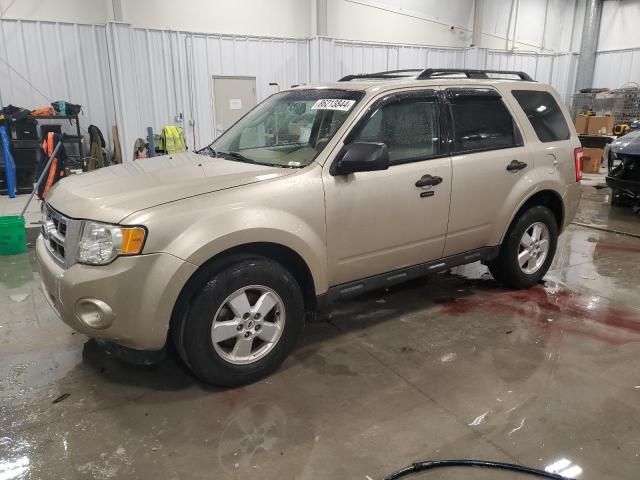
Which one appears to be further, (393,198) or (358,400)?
(393,198)

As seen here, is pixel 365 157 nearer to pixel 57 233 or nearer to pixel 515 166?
pixel 515 166

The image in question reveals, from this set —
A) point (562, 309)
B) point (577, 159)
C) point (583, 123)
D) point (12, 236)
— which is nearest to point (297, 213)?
point (562, 309)

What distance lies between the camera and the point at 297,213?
2.89 meters

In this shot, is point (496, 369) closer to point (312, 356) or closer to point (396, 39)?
point (312, 356)

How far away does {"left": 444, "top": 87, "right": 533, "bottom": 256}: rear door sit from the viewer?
366 cm

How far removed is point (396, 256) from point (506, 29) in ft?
49.4

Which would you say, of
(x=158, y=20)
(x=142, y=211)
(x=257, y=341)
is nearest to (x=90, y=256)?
(x=142, y=211)

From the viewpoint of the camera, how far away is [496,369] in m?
3.17

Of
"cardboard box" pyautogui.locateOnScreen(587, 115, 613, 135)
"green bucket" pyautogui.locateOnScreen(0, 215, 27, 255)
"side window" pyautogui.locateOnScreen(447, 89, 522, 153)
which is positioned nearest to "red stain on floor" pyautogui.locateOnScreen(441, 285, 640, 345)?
"side window" pyautogui.locateOnScreen(447, 89, 522, 153)

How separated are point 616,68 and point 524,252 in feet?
50.0

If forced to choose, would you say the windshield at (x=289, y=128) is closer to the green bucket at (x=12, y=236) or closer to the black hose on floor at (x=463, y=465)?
the black hose on floor at (x=463, y=465)

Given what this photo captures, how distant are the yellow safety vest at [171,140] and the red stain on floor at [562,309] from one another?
23.5 ft

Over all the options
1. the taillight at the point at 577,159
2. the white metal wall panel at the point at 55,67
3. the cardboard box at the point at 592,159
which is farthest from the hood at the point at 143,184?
the cardboard box at the point at 592,159

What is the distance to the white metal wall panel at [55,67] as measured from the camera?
9.44 meters
